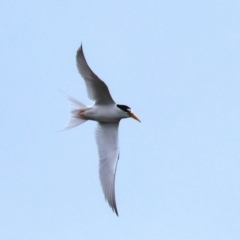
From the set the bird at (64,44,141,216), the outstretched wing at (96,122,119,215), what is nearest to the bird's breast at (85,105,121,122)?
the bird at (64,44,141,216)

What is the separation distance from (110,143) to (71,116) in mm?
1182

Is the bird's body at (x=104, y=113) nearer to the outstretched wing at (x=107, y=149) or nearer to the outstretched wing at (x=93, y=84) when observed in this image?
the outstretched wing at (x=93, y=84)

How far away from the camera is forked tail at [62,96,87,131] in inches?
636

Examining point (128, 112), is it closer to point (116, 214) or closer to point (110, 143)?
point (110, 143)

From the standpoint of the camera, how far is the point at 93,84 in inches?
607

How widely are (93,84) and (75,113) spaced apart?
1055mm

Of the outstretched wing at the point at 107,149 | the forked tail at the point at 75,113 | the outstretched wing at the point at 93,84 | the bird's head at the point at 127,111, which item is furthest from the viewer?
the outstretched wing at the point at 107,149

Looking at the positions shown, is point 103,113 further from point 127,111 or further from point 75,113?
point 75,113

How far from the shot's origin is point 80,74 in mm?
15305

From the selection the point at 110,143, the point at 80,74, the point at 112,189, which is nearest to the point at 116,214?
the point at 112,189

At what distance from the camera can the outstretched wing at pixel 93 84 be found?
14.9m

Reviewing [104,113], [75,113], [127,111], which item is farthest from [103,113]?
[75,113]

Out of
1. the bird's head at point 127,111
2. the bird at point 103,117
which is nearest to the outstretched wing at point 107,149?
the bird at point 103,117

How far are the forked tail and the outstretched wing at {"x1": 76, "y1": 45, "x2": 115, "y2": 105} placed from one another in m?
0.47
